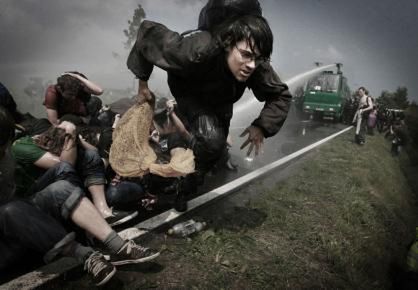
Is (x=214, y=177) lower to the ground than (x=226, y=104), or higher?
lower

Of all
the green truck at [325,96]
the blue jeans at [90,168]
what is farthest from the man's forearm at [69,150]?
the green truck at [325,96]

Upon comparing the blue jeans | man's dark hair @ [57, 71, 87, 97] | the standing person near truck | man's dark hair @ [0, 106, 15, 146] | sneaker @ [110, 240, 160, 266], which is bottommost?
the standing person near truck

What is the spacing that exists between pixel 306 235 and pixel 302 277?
80cm

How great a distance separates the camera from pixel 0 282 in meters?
2.14

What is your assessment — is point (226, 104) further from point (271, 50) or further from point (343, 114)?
point (343, 114)

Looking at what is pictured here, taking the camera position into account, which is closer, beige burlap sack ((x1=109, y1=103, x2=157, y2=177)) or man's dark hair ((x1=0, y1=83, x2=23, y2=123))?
beige burlap sack ((x1=109, y1=103, x2=157, y2=177))

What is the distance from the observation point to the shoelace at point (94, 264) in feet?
6.66

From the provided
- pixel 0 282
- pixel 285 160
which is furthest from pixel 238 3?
pixel 285 160

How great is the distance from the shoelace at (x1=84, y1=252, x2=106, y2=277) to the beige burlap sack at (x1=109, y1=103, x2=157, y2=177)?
2.51 ft

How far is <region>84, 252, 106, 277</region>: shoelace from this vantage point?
2.03 m

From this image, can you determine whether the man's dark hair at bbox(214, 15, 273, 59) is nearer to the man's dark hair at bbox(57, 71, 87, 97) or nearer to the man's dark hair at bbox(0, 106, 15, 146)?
the man's dark hair at bbox(0, 106, 15, 146)

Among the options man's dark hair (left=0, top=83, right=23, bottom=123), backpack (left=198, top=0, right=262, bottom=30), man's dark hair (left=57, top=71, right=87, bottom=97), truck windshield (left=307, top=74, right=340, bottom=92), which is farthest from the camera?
truck windshield (left=307, top=74, right=340, bottom=92)

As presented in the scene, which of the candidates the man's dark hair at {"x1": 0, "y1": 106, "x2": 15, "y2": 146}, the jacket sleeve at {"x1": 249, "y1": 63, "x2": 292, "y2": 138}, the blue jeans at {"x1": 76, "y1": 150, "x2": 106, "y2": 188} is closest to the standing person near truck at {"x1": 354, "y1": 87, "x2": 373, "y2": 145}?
the jacket sleeve at {"x1": 249, "y1": 63, "x2": 292, "y2": 138}

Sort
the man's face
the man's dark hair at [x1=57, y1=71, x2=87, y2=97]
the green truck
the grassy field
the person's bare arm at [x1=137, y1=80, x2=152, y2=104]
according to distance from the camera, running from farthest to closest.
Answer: the green truck < the man's dark hair at [x1=57, y1=71, x2=87, y2=97] < the person's bare arm at [x1=137, y1=80, x2=152, y2=104] < the man's face < the grassy field
